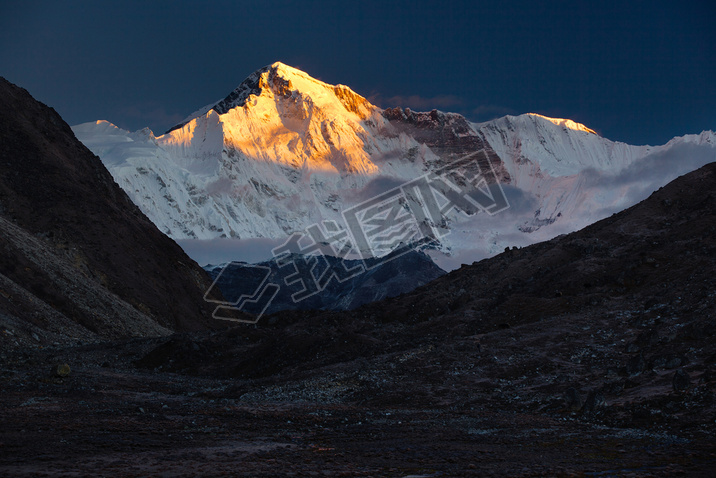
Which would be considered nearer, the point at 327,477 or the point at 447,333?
the point at 327,477

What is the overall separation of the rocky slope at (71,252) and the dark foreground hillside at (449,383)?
12178mm

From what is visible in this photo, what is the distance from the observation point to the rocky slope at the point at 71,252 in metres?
46.7

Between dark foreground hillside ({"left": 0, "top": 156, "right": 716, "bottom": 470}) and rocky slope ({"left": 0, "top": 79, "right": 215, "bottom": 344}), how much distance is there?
12.2m

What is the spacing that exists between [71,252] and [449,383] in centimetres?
5164

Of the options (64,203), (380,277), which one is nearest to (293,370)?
(64,203)

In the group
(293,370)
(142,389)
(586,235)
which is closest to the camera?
(142,389)

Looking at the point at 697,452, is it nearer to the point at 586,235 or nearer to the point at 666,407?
the point at 666,407

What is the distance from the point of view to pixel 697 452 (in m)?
11.2

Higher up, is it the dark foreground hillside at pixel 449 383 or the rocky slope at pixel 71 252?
the rocky slope at pixel 71 252

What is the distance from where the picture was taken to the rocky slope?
4672 cm

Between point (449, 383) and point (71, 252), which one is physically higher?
point (71, 252)

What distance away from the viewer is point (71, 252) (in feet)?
201

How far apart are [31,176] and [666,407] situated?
7049 centimetres

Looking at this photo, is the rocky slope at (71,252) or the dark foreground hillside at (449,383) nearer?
the dark foreground hillside at (449,383)
